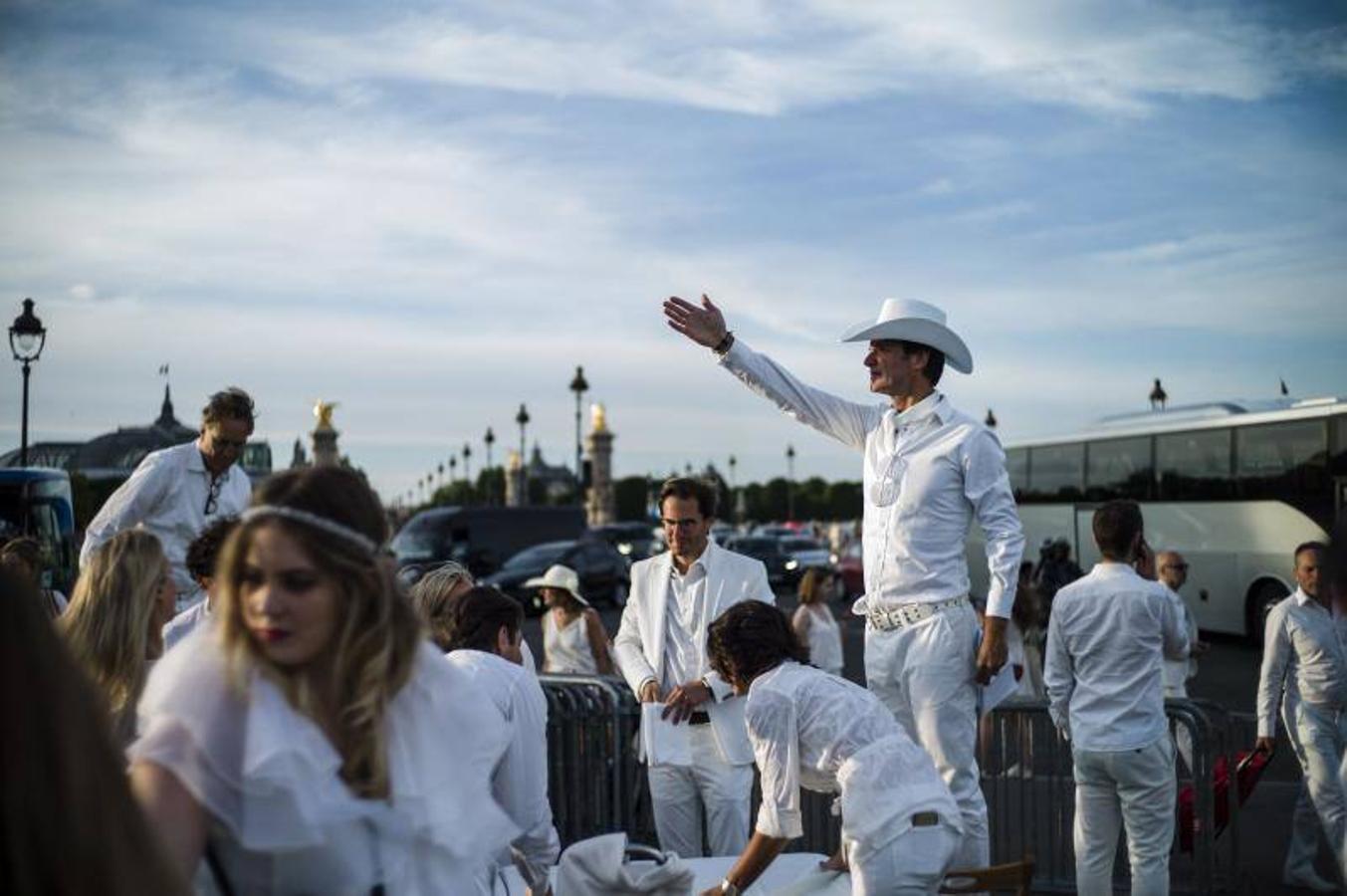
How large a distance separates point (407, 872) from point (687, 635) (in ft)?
12.7

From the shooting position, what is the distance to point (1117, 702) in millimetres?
6113

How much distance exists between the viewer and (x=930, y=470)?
5477 millimetres

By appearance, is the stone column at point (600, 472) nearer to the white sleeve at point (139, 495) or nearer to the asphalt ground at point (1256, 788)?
the asphalt ground at point (1256, 788)

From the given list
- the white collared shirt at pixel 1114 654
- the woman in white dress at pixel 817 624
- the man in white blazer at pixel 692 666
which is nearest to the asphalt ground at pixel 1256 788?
the woman in white dress at pixel 817 624

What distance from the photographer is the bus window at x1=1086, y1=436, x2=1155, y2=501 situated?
23.9 metres

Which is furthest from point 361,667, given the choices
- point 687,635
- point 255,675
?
point 687,635

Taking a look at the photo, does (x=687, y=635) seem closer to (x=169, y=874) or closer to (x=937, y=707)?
(x=937, y=707)

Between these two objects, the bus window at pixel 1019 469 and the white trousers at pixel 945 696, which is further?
the bus window at pixel 1019 469

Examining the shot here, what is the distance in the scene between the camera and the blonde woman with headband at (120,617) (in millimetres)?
3705

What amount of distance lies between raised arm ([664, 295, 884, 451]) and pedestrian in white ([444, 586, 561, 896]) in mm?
1309

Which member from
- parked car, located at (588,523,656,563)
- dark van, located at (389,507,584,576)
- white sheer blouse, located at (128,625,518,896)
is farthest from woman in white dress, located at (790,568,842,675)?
parked car, located at (588,523,656,563)

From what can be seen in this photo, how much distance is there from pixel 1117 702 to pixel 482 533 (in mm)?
29008

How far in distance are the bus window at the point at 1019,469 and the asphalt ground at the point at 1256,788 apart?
5.26 metres

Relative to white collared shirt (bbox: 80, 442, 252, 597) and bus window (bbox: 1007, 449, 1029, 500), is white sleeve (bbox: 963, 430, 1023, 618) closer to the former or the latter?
white collared shirt (bbox: 80, 442, 252, 597)
